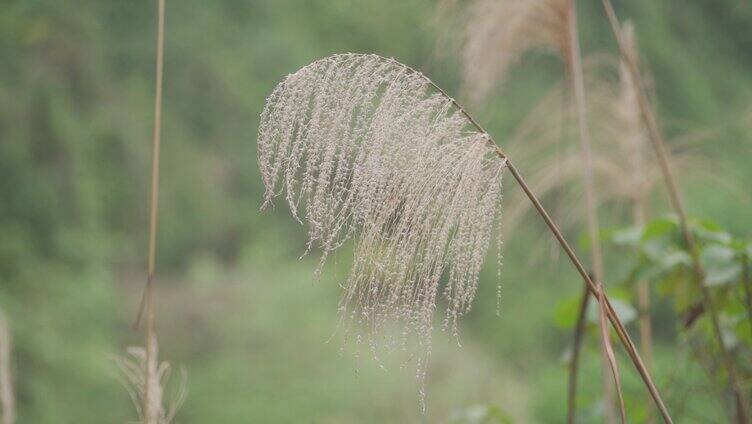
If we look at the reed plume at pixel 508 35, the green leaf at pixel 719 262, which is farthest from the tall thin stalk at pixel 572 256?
the reed plume at pixel 508 35

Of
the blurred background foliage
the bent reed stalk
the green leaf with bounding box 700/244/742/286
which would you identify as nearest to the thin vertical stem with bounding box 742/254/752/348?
the green leaf with bounding box 700/244/742/286

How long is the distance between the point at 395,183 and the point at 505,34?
95 cm

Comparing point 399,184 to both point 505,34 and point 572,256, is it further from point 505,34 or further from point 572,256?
point 505,34

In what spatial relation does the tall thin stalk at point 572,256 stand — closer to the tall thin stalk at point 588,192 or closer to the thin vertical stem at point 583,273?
the thin vertical stem at point 583,273

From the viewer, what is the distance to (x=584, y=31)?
5.88 m

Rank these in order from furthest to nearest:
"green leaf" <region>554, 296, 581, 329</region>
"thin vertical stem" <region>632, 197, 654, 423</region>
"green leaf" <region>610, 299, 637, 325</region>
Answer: "thin vertical stem" <region>632, 197, 654, 423</region> < "green leaf" <region>554, 296, 581, 329</region> < "green leaf" <region>610, 299, 637, 325</region>

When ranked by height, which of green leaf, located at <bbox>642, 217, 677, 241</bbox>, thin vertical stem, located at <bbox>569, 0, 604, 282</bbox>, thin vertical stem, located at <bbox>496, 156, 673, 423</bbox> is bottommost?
thin vertical stem, located at <bbox>496, 156, 673, 423</bbox>

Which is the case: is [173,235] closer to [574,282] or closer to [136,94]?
[136,94]

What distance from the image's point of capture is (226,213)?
18.0 ft

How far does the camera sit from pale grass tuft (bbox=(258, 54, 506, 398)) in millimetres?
762

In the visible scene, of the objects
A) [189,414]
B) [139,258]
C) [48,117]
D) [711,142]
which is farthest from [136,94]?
[711,142]

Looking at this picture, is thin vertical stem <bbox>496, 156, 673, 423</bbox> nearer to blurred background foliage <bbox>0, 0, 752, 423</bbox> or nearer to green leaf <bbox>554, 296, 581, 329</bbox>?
green leaf <bbox>554, 296, 581, 329</bbox>

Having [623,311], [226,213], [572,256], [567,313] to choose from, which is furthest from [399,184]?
[226,213]

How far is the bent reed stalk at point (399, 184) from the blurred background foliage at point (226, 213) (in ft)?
11.6
